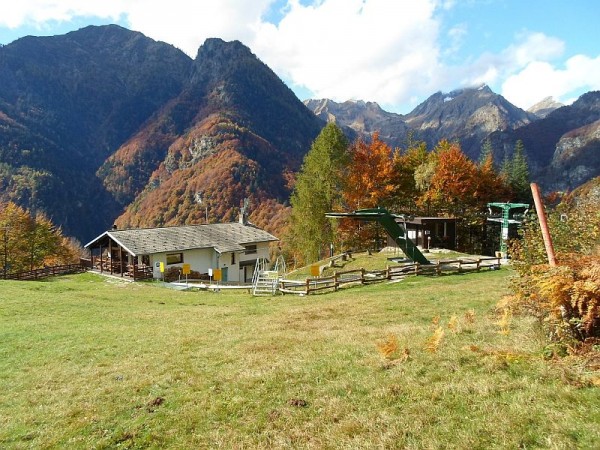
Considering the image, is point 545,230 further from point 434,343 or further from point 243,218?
point 243,218

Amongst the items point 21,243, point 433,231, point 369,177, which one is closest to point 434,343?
point 433,231

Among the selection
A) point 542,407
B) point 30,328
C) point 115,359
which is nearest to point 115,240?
point 30,328

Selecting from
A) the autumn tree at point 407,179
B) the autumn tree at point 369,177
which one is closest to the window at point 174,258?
the autumn tree at point 369,177

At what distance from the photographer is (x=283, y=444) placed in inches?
235

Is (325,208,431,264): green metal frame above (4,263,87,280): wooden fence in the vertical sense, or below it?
above

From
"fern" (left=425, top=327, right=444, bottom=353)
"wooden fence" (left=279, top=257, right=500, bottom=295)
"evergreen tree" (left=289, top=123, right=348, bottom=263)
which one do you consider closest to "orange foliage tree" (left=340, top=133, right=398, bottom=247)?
"evergreen tree" (left=289, top=123, right=348, bottom=263)

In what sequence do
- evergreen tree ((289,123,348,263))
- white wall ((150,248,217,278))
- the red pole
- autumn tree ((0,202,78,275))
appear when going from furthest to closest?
autumn tree ((0,202,78,275)) < evergreen tree ((289,123,348,263)) < white wall ((150,248,217,278)) < the red pole

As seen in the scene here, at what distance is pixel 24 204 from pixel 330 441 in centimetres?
16718

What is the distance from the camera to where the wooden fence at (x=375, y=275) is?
26.5 meters

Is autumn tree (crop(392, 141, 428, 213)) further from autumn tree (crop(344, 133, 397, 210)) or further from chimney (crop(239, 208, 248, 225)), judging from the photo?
chimney (crop(239, 208, 248, 225))

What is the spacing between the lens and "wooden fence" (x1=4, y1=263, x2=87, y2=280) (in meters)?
40.0

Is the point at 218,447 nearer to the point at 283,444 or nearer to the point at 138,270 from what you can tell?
the point at 283,444

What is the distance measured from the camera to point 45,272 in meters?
42.2

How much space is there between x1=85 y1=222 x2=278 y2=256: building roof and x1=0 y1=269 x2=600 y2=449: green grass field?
25904mm
